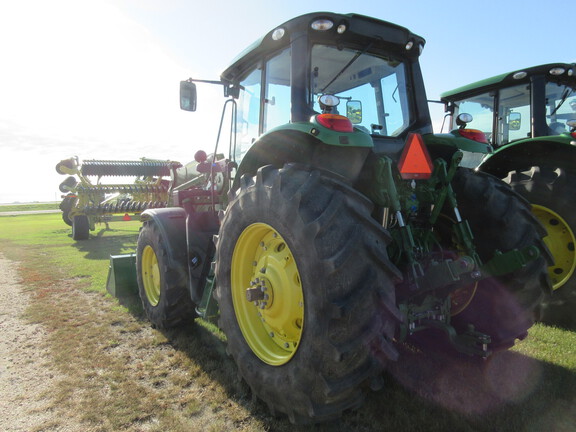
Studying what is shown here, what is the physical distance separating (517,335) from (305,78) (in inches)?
92.1

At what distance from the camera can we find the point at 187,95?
3.76 metres

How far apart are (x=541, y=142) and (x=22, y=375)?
5.49 metres

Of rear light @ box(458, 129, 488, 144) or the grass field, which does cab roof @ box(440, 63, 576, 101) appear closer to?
rear light @ box(458, 129, 488, 144)

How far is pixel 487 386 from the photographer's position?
9.14 ft

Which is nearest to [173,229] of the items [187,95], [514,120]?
[187,95]

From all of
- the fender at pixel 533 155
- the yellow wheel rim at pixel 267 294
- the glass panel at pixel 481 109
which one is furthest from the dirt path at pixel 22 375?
the glass panel at pixel 481 109

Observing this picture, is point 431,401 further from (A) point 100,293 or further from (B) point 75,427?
(A) point 100,293

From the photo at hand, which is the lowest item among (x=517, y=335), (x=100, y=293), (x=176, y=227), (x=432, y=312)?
(x=100, y=293)

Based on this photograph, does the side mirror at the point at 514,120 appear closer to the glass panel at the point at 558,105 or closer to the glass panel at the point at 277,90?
the glass panel at the point at 558,105

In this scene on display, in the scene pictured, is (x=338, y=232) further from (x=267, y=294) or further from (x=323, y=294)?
(x=267, y=294)

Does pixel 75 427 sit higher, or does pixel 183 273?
pixel 183 273

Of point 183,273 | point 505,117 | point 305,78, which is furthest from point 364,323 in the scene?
point 505,117

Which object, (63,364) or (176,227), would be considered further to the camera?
(176,227)

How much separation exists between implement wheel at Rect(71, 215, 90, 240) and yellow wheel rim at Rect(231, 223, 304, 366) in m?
11.3
